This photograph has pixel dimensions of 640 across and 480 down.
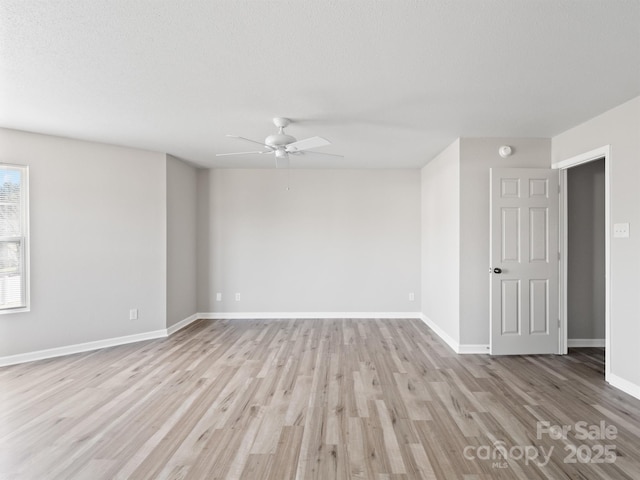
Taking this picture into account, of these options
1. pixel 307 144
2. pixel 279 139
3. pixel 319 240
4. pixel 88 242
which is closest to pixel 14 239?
pixel 88 242

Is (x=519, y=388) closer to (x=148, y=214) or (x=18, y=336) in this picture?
(x=148, y=214)

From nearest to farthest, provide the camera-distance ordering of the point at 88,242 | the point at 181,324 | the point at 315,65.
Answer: the point at 315,65, the point at 88,242, the point at 181,324

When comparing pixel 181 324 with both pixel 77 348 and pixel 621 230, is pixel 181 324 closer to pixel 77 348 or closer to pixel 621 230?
pixel 77 348

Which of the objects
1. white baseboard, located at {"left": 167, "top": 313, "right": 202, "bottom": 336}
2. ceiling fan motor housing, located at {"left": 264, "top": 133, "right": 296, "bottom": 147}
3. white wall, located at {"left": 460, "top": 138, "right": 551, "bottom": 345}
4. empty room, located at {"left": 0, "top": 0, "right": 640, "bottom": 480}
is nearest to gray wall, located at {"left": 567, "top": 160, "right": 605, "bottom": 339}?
empty room, located at {"left": 0, "top": 0, "right": 640, "bottom": 480}

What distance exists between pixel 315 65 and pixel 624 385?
383cm

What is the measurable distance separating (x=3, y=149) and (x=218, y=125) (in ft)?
8.02

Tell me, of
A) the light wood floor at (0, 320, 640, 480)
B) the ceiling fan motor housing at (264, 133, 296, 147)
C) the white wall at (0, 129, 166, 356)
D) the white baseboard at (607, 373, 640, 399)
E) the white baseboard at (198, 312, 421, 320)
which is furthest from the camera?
the white baseboard at (198, 312, 421, 320)

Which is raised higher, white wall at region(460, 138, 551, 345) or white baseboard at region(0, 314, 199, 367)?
white wall at region(460, 138, 551, 345)

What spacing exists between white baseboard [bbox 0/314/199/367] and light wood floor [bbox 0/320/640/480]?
0.17m

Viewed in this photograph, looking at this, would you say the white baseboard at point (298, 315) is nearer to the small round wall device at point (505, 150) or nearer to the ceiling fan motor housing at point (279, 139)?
the small round wall device at point (505, 150)

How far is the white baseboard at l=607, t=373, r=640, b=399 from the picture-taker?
2.73 m

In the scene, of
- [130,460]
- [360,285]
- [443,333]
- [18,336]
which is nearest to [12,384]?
[18,336]

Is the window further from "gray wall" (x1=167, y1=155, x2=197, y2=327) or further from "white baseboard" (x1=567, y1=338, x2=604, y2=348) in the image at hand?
"white baseboard" (x1=567, y1=338, x2=604, y2=348)

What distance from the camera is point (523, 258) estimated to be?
3.77m
